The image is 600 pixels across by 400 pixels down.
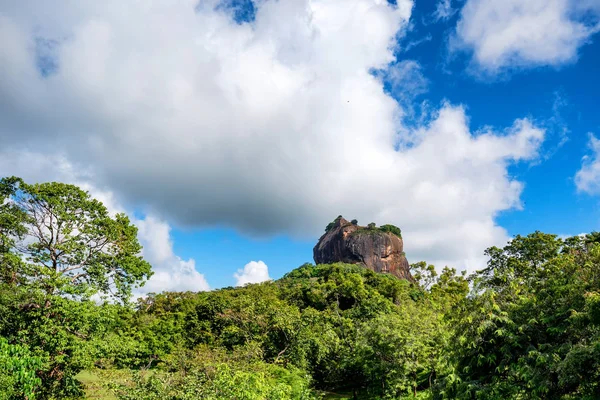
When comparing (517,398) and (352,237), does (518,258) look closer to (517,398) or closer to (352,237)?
(517,398)

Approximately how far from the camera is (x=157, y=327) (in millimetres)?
34000

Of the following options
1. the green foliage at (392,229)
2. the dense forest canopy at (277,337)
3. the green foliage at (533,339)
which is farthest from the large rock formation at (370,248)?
the green foliage at (533,339)

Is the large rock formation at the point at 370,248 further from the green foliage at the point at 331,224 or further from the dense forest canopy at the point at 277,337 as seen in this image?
the dense forest canopy at the point at 277,337

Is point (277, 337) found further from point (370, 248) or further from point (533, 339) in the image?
point (370, 248)

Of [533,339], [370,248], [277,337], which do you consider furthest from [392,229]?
[533,339]

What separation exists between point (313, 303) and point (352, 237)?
1726 inches

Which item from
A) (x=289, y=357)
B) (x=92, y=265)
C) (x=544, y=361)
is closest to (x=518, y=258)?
(x=289, y=357)

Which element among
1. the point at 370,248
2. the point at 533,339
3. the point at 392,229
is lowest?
the point at 533,339

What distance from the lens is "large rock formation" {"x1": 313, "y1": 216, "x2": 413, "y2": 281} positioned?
8044 cm

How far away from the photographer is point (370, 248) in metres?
81.1

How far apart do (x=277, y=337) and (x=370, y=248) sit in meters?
56.4

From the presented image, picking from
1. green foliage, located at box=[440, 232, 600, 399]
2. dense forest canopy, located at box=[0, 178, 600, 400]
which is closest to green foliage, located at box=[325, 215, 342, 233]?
dense forest canopy, located at box=[0, 178, 600, 400]

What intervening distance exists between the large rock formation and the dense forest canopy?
45.3m

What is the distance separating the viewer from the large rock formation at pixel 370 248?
80438mm
